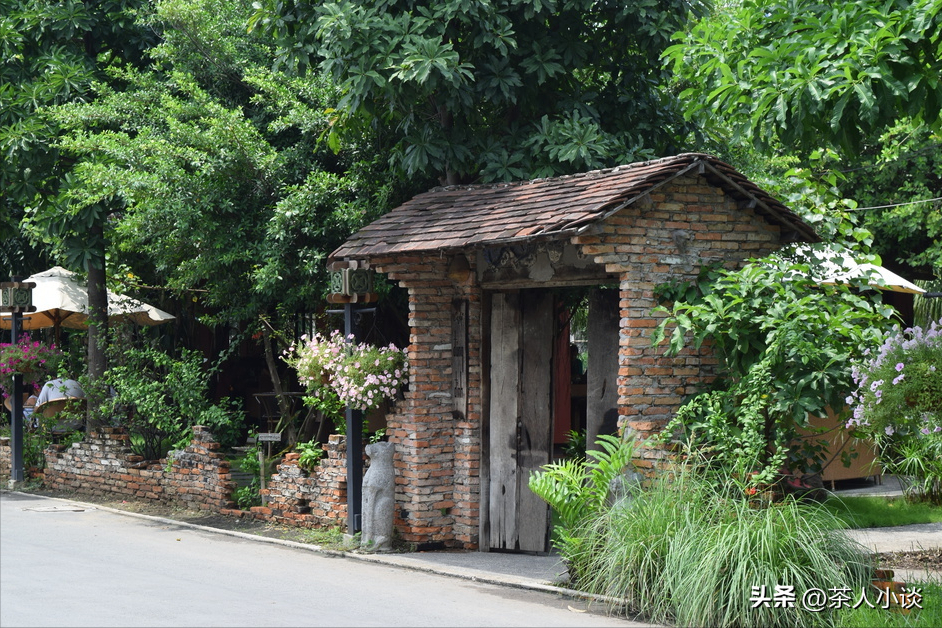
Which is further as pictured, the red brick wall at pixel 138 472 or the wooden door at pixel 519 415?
the red brick wall at pixel 138 472

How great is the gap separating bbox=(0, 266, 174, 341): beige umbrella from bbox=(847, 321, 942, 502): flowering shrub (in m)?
12.0

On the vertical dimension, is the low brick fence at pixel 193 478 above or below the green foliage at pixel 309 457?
below

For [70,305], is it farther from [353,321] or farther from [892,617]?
[892,617]

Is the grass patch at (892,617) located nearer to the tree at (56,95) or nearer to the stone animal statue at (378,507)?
the stone animal statue at (378,507)

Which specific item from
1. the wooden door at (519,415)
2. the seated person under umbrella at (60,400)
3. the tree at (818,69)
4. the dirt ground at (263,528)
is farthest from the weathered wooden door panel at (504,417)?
the seated person under umbrella at (60,400)

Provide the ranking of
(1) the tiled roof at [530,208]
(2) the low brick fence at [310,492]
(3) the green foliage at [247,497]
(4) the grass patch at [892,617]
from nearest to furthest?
(4) the grass patch at [892,617] → (1) the tiled roof at [530,208] → (2) the low brick fence at [310,492] → (3) the green foliage at [247,497]

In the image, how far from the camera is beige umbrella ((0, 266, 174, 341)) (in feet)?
56.1

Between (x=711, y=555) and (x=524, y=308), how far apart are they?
13.9 ft

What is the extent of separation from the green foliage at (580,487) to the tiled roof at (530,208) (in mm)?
1903

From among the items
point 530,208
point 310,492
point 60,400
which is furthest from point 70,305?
point 530,208

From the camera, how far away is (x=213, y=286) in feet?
46.7

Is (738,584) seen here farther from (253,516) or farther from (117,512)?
(117,512)

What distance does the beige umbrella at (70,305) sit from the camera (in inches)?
673

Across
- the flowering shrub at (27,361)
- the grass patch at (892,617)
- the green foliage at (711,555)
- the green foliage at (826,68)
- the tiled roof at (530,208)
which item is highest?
the green foliage at (826,68)
